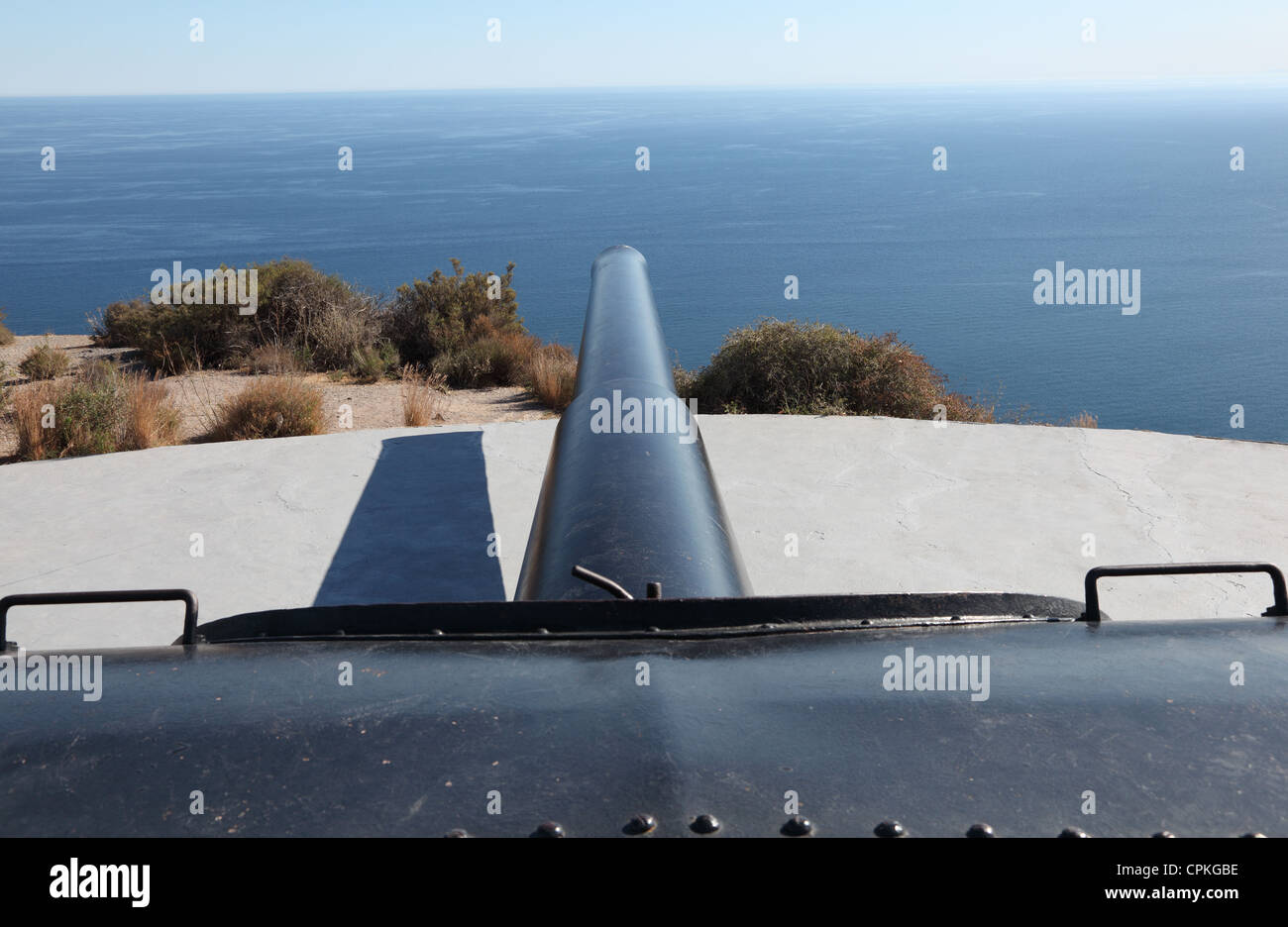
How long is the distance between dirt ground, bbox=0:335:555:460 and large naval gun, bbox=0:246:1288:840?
8848 mm

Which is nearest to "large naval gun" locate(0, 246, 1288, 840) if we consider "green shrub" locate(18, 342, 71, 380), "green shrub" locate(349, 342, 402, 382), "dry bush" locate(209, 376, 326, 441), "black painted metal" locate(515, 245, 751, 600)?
"black painted metal" locate(515, 245, 751, 600)

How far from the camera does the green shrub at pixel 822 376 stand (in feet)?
37.9

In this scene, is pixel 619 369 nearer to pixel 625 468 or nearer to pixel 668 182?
pixel 625 468

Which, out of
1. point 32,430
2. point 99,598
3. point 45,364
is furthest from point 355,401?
point 99,598

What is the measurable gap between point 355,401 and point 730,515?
7.55 metres

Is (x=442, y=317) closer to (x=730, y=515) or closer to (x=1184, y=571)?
(x=730, y=515)

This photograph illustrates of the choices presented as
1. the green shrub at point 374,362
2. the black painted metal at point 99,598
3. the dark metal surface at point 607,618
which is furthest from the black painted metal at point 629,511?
the green shrub at point 374,362

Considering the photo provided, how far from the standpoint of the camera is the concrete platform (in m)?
5.03

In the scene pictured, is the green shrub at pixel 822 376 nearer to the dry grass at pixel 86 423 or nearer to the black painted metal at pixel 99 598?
the dry grass at pixel 86 423

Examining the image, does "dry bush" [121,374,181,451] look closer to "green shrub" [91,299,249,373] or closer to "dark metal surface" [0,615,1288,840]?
"green shrub" [91,299,249,373]

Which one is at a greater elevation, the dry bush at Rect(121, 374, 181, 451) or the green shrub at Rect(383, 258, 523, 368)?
the green shrub at Rect(383, 258, 523, 368)

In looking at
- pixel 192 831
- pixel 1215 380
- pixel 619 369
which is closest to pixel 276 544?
pixel 619 369

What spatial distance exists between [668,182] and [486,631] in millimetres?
125465

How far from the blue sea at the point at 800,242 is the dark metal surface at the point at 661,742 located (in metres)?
43.8
